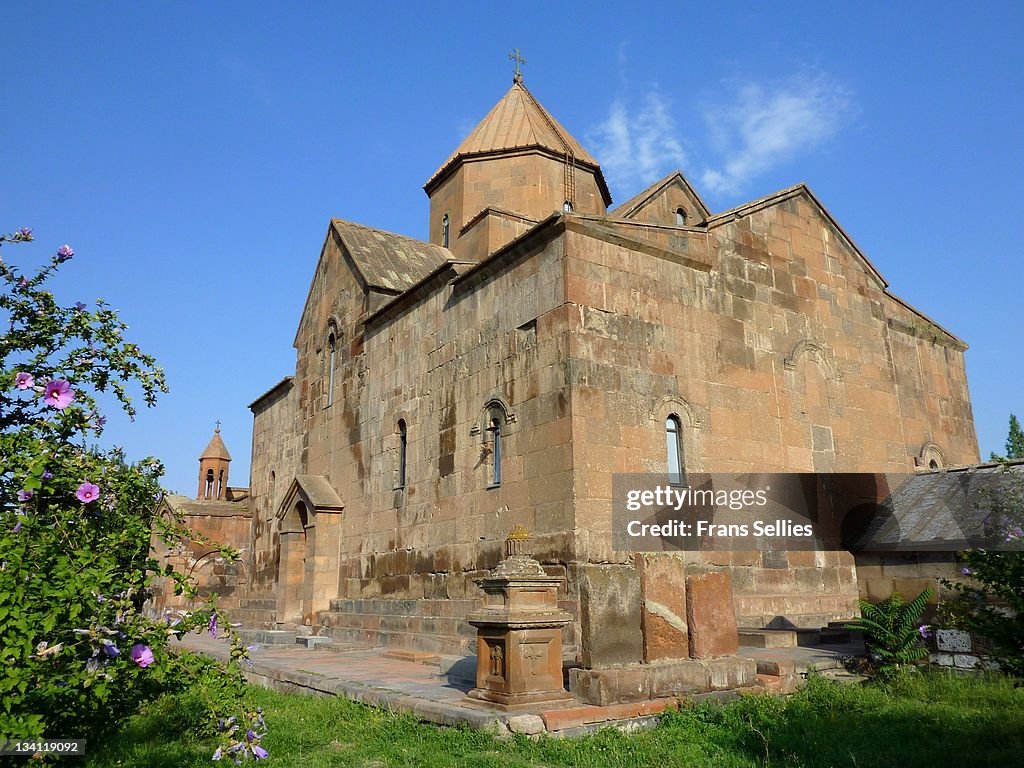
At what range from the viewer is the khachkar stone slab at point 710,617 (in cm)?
690

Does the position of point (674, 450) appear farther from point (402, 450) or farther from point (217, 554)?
point (217, 554)

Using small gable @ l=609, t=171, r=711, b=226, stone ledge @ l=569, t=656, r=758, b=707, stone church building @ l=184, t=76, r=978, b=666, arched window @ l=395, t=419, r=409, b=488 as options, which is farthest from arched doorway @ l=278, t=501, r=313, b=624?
stone ledge @ l=569, t=656, r=758, b=707

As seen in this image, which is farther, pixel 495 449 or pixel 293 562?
pixel 293 562

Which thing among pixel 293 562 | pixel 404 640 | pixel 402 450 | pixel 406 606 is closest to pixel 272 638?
pixel 293 562

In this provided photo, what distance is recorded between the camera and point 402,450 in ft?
43.3

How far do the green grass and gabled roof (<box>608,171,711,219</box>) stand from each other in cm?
832

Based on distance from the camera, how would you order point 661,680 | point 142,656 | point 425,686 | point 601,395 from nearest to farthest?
point 142,656, point 661,680, point 425,686, point 601,395

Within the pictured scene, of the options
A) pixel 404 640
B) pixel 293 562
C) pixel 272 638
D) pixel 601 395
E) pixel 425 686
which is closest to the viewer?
pixel 425 686

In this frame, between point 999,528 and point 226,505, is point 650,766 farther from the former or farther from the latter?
point 226,505

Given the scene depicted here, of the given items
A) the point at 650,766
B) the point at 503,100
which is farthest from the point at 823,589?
the point at 503,100

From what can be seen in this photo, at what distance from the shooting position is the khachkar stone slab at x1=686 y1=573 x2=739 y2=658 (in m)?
6.90

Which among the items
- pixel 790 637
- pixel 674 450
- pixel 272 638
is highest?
pixel 674 450

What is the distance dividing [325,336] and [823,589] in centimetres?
1086

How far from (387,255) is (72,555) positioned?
42.7ft
